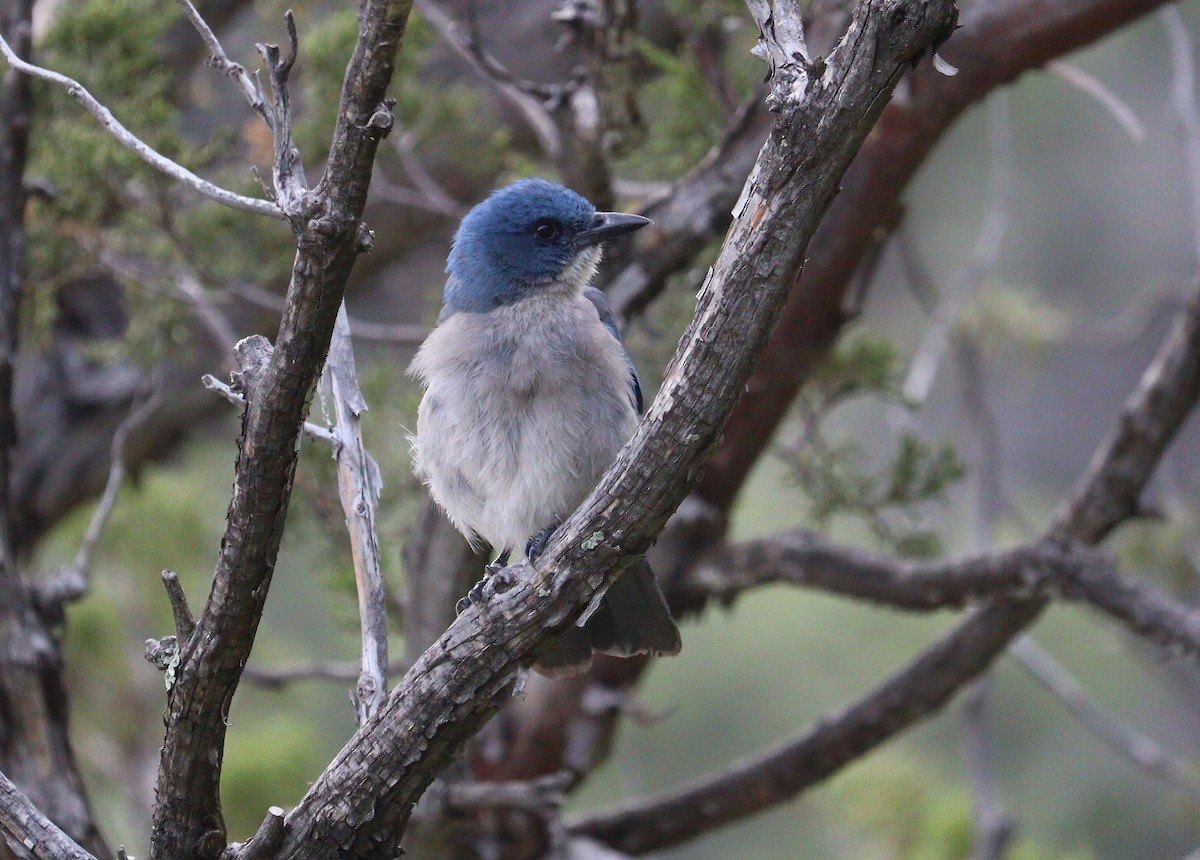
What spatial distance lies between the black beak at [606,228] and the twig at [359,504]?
0.93 m

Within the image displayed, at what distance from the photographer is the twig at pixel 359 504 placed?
271cm

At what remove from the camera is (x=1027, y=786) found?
372 inches

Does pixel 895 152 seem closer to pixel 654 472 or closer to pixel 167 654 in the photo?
pixel 654 472

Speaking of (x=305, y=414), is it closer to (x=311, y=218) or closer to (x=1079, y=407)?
(x=311, y=218)

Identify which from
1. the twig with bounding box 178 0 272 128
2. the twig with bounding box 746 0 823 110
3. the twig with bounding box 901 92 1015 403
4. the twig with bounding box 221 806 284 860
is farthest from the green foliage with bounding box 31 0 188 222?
the twig with bounding box 901 92 1015 403

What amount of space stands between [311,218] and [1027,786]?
8.71 meters

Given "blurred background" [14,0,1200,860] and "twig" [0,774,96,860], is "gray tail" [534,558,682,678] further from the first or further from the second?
"blurred background" [14,0,1200,860]

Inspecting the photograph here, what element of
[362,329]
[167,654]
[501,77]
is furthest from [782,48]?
[362,329]

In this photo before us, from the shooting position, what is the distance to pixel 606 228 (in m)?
3.51

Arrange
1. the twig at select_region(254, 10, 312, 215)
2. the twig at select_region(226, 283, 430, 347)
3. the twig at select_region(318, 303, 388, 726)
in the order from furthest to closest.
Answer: the twig at select_region(226, 283, 430, 347), the twig at select_region(318, 303, 388, 726), the twig at select_region(254, 10, 312, 215)

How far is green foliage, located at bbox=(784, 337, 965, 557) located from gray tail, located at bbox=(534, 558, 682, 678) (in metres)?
1.41

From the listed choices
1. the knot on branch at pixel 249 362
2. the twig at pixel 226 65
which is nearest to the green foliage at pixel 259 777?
the knot on branch at pixel 249 362

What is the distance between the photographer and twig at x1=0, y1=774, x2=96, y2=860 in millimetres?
2357

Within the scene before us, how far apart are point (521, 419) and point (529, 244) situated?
58 cm
